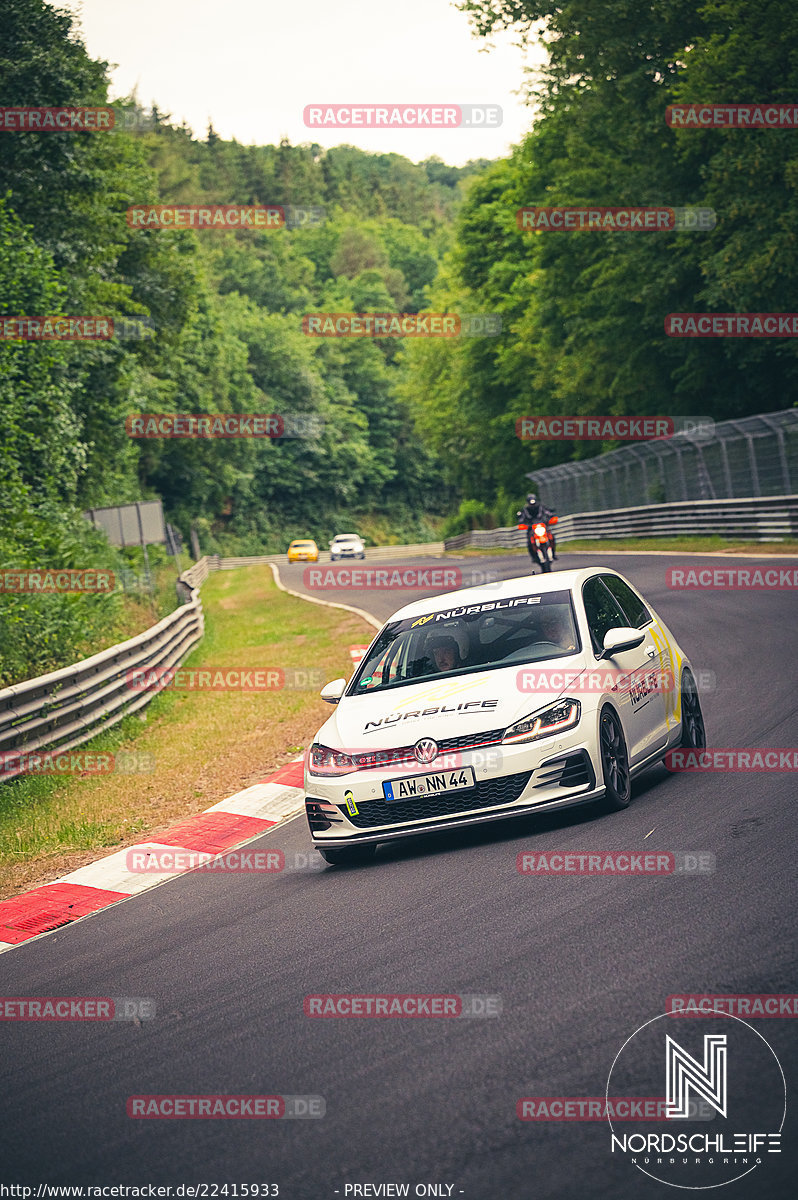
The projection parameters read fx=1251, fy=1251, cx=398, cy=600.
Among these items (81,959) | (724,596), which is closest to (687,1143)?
(81,959)

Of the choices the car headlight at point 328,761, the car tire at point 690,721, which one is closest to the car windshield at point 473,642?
the car headlight at point 328,761

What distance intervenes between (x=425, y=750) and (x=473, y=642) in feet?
4.44

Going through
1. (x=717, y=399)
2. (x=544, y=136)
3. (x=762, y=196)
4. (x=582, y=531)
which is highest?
(x=544, y=136)

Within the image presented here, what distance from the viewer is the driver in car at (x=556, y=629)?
27.3 feet

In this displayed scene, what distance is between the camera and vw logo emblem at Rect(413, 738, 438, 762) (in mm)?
7406

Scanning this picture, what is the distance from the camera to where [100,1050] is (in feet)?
15.9

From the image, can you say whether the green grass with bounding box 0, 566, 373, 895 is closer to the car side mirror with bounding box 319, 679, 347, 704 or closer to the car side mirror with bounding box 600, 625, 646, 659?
the car side mirror with bounding box 319, 679, 347, 704

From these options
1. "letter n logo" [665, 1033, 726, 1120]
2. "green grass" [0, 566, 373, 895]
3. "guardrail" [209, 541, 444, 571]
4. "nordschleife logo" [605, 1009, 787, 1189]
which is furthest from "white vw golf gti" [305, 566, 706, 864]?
"guardrail" [209, 541, 444, 571]

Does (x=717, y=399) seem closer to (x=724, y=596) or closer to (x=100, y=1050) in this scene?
(x=724, y=596)

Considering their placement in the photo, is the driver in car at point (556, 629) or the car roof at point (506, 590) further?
the car roof at point (506, 590)

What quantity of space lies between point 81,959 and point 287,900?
3.93ft

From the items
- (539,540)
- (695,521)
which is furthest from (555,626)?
(695,521)

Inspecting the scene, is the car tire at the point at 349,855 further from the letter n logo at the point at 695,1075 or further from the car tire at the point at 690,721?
the letter n logo at the point at 695,1075

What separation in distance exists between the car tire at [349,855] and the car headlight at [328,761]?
51 centimetres
